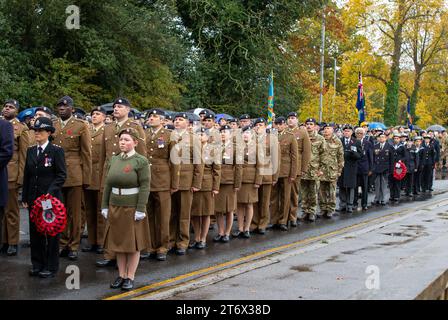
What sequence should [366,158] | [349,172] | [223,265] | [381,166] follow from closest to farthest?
[223,265], [349,172], [366,158], [381,166]

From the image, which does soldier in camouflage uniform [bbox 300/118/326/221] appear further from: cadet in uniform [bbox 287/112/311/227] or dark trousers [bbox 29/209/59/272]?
dark trousers [bbox 29/209/59/272]

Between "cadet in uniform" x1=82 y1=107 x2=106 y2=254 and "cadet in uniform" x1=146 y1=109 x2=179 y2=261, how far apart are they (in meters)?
0.81

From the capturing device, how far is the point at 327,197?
15445mm

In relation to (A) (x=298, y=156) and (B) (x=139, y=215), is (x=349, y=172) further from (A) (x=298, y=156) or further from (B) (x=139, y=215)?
(B) (x=139, y=215)

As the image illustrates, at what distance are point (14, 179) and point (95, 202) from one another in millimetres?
1243

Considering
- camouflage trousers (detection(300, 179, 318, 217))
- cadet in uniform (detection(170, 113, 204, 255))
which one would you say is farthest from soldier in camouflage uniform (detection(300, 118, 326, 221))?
cadet in uniform (detection(170, 113, 204, 255))

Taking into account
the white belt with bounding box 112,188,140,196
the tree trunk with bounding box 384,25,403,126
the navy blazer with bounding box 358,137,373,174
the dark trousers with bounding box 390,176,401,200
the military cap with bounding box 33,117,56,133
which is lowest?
the dark trousers with bounding box 390,176,401,200

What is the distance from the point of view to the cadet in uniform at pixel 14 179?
384 inches

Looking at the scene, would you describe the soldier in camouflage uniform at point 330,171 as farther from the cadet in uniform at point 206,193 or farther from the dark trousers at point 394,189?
the cadet in uniform at point 206,193

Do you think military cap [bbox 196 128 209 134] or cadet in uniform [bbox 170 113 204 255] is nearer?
cadet in uniform [bbox 170 113 204 255]

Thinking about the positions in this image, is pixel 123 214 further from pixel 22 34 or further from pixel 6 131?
pixel 22 34

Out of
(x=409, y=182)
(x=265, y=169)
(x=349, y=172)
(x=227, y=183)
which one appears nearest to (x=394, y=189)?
(x=409, y=182)

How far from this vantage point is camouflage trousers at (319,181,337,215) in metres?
15.4

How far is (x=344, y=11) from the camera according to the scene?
149ft
